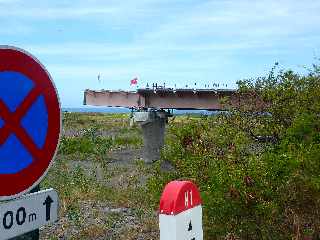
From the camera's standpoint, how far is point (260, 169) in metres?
7.97

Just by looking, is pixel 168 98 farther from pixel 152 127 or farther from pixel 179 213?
pixel 179 213

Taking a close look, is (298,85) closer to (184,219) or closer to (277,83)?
(277,83)

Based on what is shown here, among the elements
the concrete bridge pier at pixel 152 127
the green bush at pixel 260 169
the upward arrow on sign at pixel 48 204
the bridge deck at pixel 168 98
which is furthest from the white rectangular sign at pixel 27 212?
the concrete bridge pier at pixel 152 127

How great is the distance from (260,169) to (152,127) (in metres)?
33.0

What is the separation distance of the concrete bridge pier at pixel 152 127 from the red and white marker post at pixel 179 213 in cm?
3422

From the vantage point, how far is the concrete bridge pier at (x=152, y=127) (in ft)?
128

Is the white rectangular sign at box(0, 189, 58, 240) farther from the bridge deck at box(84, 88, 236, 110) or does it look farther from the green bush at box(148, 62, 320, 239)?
the bridge deck at box(84, 88, 236, 110)

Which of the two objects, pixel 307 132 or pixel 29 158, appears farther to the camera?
pixel 307 132

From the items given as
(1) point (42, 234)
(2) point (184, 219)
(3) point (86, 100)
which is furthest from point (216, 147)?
(3) point (86, 100)

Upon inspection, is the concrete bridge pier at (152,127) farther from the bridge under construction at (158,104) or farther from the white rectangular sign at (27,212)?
the white rectangular sign at (27,212)

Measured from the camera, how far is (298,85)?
13273mm

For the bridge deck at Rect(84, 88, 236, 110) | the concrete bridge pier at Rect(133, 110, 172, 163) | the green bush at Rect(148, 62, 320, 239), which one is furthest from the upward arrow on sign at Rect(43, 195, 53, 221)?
the concrete bridge pier at Rect(133, 110, 172, 163)

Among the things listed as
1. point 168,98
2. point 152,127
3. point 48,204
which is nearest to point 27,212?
point 48,204

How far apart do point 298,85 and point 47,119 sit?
37.0ft
